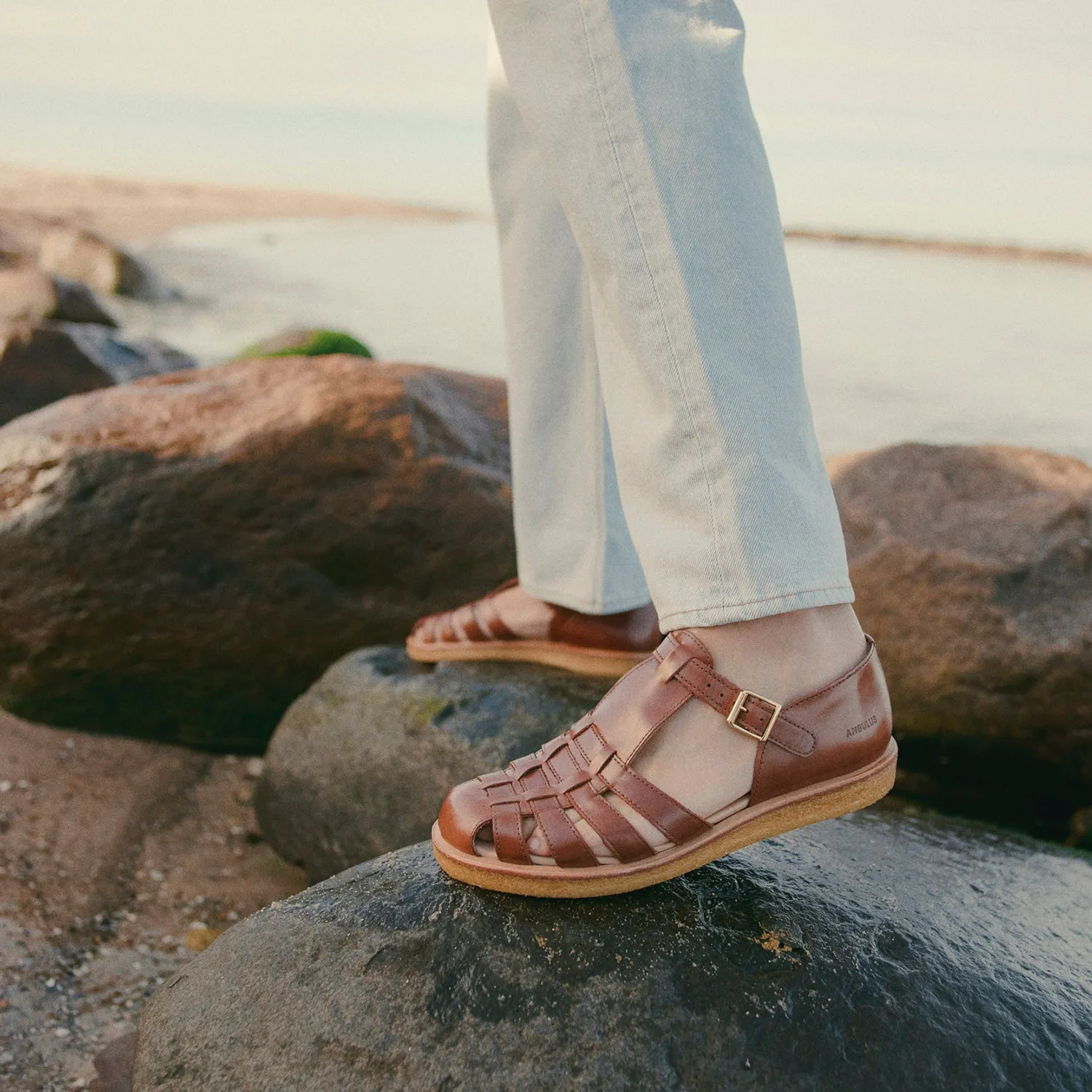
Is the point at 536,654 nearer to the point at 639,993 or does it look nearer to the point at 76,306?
the point at 639,993

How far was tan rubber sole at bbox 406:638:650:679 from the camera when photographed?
229cm

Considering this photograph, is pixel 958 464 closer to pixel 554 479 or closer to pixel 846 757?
pixel 554 479

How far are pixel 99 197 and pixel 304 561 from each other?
2648 centimetres

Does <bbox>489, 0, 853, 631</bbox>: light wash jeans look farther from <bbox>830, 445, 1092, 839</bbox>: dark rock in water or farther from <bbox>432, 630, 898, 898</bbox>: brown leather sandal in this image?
<bbox>830, 445, 1092, 839</bbox>: dark rock in water

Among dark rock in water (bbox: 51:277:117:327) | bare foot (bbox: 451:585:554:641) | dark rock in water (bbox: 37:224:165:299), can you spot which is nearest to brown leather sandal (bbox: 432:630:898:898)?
bare foot (bbox: 451:585:554:641)

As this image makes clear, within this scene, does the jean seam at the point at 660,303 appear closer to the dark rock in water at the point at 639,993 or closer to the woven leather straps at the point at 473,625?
the dark rock in water at the point at 639,993

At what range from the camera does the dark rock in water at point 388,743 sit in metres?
2.30

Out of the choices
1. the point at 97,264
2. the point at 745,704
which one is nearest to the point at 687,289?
the point at 745,704

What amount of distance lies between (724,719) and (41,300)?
7.13m

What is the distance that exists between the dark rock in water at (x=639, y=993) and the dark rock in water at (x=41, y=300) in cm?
653

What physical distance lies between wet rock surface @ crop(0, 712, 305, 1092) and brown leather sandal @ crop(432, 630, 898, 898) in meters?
0.85

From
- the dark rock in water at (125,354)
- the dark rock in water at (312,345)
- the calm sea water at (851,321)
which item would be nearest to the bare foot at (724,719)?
the dark rock in water at (125,354)

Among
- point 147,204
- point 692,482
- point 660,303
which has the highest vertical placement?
point 660,303

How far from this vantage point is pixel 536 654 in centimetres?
242
